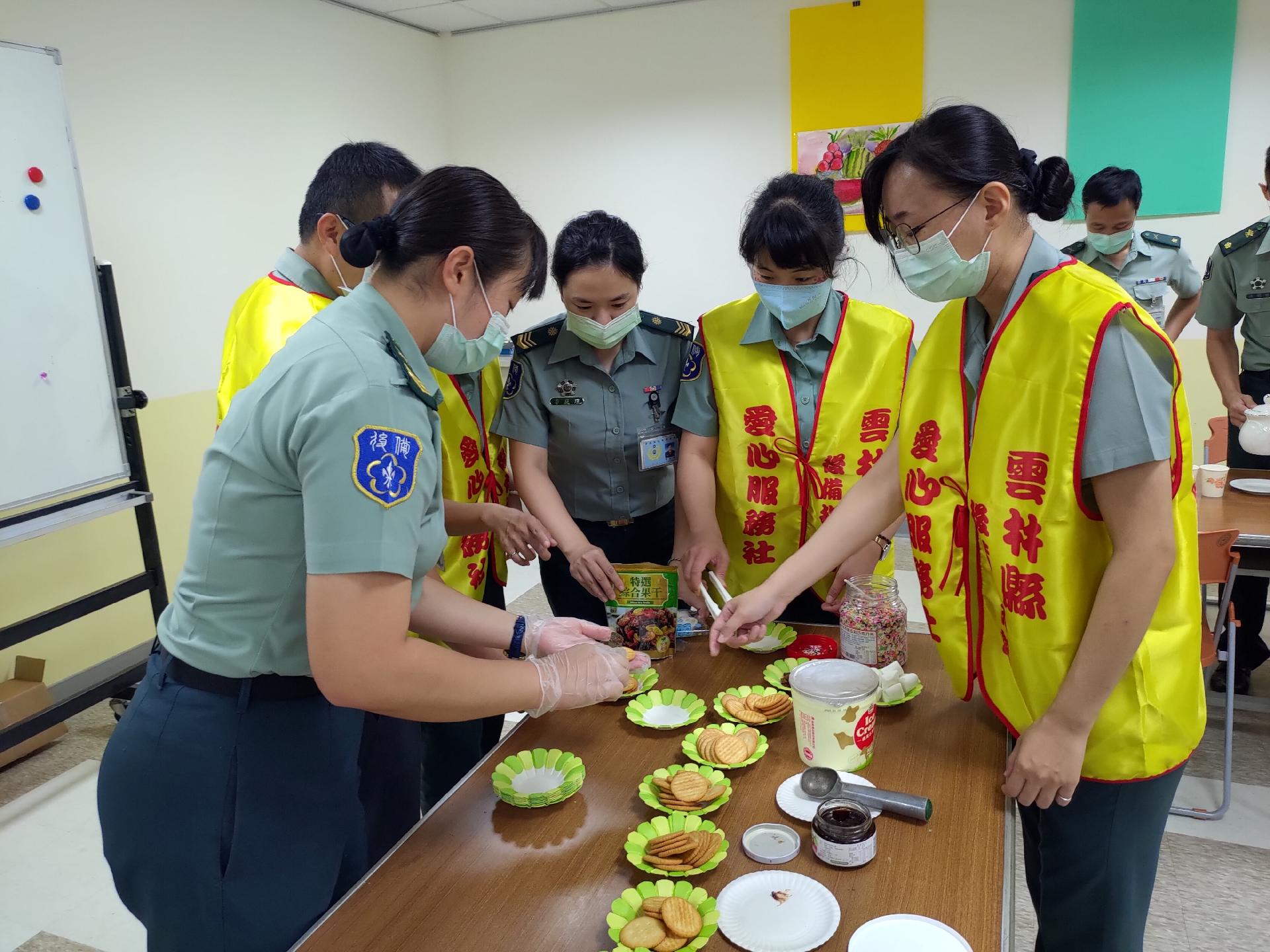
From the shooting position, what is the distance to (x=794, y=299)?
5.98ft

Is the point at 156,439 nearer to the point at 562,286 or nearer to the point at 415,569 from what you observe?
the point at 562,286

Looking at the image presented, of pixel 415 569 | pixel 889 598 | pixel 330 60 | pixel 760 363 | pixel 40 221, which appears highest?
pixel 330 60

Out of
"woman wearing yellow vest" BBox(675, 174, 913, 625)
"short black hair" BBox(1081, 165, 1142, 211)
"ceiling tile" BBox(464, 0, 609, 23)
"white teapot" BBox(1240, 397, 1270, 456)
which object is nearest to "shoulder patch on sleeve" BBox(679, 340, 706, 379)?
"woman wearing yellow vest" BBox(675, 174, 913, 625)

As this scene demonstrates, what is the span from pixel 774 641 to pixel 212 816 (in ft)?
3.06

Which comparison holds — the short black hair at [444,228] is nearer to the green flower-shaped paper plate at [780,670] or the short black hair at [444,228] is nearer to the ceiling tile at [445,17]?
the green flower-shaped paper plate at [780,670]

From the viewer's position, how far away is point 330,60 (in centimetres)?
439

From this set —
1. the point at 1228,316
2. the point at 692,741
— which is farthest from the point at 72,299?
the point at 1228,316

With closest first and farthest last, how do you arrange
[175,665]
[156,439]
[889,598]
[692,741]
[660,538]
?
[175,665]
[692,741]
[889,598]
[660,538]
[156,439]

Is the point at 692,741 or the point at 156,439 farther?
the point at 156,439

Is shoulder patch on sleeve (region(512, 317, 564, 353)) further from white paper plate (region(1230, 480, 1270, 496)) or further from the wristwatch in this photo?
white paper plate (region(1230, 480, 1270, 496))

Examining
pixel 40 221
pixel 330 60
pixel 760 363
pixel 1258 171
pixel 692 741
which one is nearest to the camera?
pixel 692 741

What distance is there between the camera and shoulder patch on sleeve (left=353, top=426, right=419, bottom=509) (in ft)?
3.15

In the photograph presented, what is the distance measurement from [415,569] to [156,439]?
2923mm

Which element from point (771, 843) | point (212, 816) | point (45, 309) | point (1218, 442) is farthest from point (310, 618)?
point (1218, 442)
